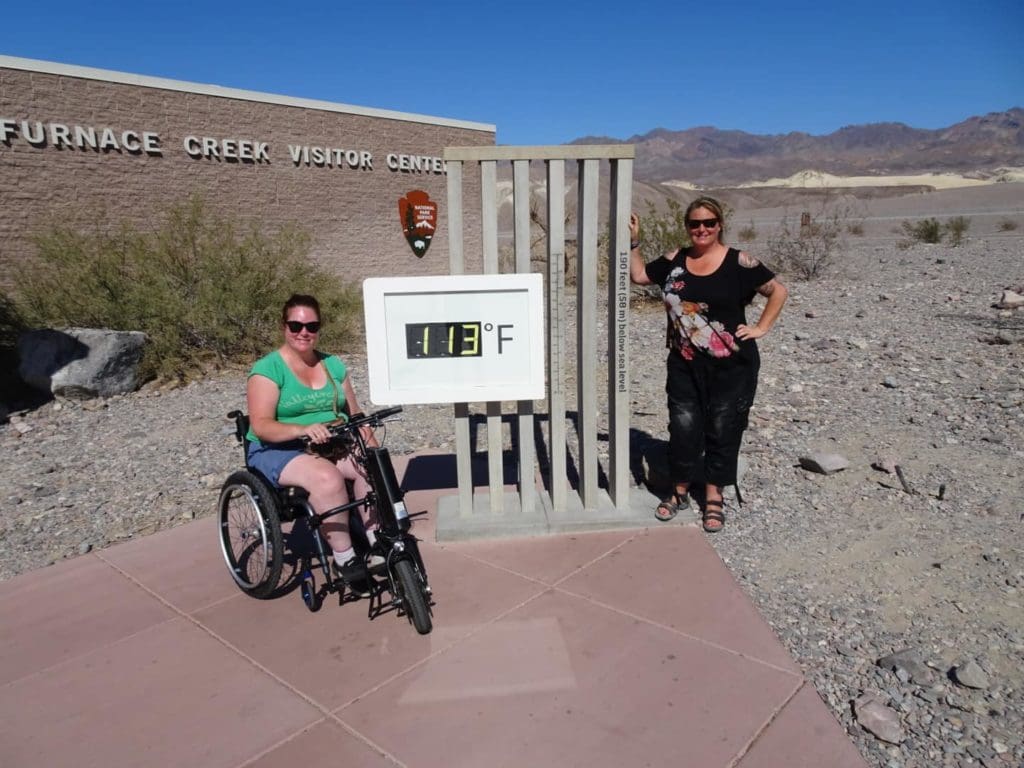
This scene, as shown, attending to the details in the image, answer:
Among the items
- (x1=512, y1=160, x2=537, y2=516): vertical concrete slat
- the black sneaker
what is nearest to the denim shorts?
the black sneaker

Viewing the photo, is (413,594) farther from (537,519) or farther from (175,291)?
(175,291)

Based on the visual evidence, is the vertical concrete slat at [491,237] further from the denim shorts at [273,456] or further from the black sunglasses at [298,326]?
the denim shorts at [273,456]

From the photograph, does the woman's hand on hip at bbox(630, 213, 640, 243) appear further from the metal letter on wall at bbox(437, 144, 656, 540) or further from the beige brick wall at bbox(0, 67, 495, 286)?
the beige brick wall at bbox(0, 67, 495, 286)

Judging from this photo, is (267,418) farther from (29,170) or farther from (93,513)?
(29,170)

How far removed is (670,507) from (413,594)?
1.72 metres

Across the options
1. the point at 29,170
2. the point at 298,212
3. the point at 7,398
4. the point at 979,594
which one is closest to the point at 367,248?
the point at 298,212

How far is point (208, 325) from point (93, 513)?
465 centimetres

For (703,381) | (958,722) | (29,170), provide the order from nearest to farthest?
(958,722), (703,381), (29,170)

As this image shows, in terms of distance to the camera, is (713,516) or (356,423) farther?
(713,516)

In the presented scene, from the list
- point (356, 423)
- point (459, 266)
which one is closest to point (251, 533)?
point (356, 423)

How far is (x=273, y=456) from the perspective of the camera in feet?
10.9

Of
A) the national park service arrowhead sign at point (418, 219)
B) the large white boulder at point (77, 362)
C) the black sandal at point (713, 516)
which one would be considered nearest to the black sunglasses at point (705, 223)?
the black sandal at point (713, 516)

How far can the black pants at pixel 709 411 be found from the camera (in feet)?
12.8

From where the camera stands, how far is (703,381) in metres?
3.98
